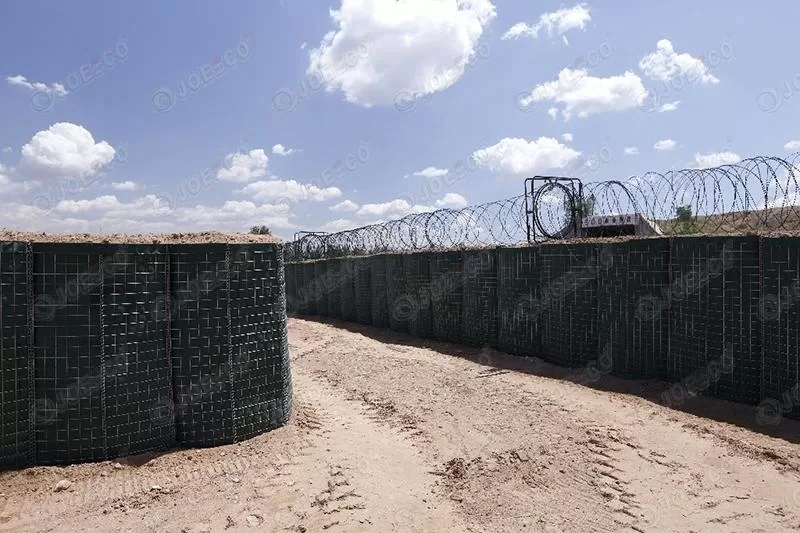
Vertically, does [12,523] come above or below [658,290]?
below

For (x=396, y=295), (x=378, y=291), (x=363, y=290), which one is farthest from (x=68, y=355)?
(x=363, y=290)

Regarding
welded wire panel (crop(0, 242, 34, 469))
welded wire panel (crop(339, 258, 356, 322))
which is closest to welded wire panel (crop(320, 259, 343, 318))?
welded wire panel (crop(339, 258, 356, 322))

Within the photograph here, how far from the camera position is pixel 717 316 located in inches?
276

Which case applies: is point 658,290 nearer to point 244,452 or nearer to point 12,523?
point 244,452

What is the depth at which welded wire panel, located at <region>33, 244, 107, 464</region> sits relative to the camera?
490 cm

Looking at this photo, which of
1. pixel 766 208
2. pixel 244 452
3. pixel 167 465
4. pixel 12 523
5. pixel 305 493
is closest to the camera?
pixel 12 523

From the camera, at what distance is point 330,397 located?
26.7 feet

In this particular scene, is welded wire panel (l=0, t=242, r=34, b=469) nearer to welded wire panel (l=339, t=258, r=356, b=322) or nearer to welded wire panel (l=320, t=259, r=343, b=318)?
welded wire panel (l=339, t=258, r=356, b=322)

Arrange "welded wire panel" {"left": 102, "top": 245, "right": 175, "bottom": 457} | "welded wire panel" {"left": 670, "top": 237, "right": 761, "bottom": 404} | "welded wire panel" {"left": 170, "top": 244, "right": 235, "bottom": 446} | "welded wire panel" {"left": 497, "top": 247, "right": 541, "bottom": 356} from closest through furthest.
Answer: "welded wire panel" {"left": 102, "top": 245, "right": 175, "bottom": 457} → "welded wire panel" {"left": 170, "top": 244, "right": 235, "bottom": 446} → "welded wire panel" {"left": 670, "top": 237, "right": 761, "bottom": 404} → "welded wire panel" {"left": 497, "top": 247, "right": 541, "bottom": 356}

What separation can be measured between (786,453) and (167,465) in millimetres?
5953

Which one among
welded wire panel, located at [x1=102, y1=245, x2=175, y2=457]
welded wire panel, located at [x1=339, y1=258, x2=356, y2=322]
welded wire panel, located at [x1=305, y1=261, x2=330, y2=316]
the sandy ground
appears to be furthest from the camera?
welded wire panel, located at [x1=305, y1=261, x2=330, y2=316]

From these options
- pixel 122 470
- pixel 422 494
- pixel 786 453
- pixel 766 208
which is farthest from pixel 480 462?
pixel 766 208

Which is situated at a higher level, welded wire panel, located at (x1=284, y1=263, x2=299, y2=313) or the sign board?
the sign board

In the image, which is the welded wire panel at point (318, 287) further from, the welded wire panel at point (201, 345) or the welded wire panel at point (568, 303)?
the welded wire panel at point (201, 345)
